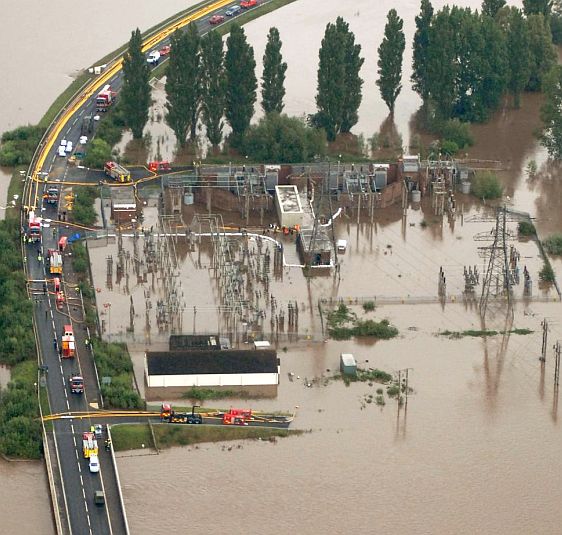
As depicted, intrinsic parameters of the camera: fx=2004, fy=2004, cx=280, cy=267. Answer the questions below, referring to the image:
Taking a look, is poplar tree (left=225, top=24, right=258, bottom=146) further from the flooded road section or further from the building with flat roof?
the building with flat roof

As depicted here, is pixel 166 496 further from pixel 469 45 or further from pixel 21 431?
pixel 469 45

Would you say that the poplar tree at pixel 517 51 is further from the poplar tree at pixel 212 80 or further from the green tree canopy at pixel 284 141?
the poplar tree at pixel 212 80

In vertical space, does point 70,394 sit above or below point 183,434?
above

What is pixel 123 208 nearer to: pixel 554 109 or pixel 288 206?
pixel 288 206

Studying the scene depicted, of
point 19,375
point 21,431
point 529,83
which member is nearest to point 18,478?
point 21,431

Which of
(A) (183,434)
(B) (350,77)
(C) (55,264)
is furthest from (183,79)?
(A) (183,434)

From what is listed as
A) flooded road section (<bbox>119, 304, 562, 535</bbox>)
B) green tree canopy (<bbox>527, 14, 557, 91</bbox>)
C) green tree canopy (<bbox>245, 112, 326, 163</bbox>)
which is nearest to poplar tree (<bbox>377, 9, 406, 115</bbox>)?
green tree canopy (<bbox>527, 14, 557, 91</bbox>)
